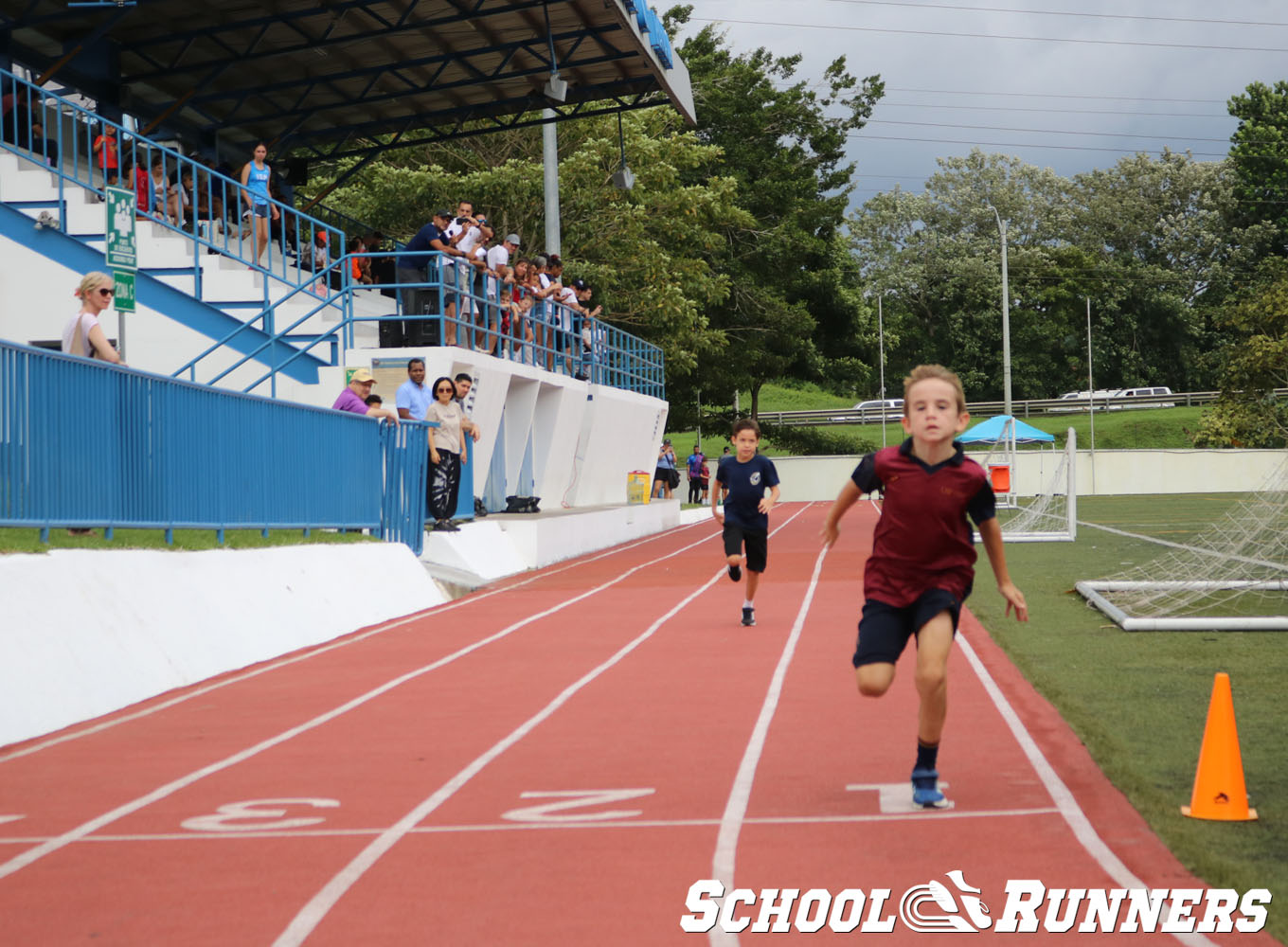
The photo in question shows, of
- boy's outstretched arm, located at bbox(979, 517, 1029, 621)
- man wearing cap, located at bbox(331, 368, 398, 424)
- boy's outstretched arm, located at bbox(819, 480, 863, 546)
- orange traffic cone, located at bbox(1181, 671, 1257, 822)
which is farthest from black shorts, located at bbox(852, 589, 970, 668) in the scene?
man wearing cap, located at bbox(331, 368, 398, 424)

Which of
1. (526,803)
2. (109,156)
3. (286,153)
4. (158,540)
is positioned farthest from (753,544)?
(286,153)

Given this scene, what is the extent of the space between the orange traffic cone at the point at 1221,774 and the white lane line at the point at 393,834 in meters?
3.30

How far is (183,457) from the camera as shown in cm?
1266

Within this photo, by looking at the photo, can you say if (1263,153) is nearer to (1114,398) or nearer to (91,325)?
(1114,398)

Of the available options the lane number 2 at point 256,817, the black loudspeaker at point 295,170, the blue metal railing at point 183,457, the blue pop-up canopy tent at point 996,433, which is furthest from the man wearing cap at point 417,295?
the blue pop-up canopy tent at point 996,433

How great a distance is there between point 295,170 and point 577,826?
2873 centimetres

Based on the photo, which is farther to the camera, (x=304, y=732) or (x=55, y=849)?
(x=304, y=732)

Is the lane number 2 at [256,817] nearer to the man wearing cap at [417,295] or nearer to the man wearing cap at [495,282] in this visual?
the man wearing cap at [417,295]

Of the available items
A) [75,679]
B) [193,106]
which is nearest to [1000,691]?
[75,679]

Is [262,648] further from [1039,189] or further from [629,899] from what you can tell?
[1039,189]

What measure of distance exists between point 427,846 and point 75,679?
4.45 m

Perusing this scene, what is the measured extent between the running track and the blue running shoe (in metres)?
0.10

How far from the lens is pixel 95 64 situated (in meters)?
26.2

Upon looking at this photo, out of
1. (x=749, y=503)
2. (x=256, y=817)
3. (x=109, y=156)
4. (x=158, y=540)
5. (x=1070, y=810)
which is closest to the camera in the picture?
(x=1070, y=810)
